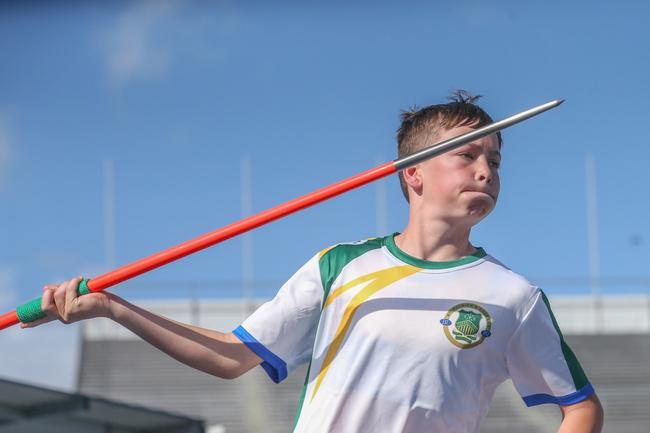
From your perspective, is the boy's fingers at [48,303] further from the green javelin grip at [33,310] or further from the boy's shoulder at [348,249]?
the boy's shoulder at [348,249]

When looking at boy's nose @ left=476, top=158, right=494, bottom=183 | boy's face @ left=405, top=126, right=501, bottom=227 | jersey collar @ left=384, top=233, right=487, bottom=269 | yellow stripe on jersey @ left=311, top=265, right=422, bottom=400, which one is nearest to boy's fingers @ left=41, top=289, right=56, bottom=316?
yellow stripe on jersey @ left=311, top=265, right=422, bottom=400

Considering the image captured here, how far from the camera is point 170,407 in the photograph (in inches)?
728

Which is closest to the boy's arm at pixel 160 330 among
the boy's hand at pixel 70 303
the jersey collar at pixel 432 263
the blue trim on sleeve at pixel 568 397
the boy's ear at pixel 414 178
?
the boy's hand at pixel 70 303

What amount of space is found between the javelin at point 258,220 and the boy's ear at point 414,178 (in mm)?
213

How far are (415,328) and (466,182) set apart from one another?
0.40 m

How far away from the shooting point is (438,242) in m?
3.03

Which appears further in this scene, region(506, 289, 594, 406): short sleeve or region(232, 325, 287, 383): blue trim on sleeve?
region(232, 325, 287, 383): blue trim on sleeve

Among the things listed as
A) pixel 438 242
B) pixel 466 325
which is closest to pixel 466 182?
pixel 438 242

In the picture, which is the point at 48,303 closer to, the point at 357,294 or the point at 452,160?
the point at 357,294

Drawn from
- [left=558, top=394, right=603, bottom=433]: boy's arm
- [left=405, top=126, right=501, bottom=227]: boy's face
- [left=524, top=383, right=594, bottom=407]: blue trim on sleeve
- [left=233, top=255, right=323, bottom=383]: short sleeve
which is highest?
[left=405, top=126, right=501, bottom=227]: boy's face

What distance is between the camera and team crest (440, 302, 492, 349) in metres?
2.88

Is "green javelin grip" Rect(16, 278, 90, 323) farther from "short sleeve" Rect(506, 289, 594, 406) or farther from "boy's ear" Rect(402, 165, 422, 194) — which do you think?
"short sleeve" Rect(506, 289, 594, 406)

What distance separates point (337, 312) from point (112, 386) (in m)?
16.9

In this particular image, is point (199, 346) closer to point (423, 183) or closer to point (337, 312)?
point (337, 312)
